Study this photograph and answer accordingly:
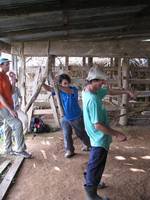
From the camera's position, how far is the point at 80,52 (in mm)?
7652

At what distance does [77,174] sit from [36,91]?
9.70ft

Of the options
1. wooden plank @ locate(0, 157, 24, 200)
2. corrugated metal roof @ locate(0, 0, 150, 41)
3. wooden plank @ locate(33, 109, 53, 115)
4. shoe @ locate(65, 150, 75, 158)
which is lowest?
wooden plank @ locate(0, 157, 24, 200)

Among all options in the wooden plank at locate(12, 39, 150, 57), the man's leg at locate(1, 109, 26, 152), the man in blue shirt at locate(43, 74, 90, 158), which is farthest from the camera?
the wooden plank at locate(12, 39, 150, 57)

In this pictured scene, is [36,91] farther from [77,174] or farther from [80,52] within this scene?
[77,174]

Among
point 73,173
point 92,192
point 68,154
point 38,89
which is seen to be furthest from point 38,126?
point 92,192

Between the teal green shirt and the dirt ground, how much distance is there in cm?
93

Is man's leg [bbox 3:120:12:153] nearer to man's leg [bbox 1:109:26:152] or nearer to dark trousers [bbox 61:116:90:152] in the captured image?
man's leg [bbox 1:109:26:152]

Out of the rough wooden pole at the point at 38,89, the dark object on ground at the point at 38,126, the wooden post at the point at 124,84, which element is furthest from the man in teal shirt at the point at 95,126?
the wooden post at the point at 124,84

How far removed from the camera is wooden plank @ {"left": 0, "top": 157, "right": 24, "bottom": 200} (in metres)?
4.22

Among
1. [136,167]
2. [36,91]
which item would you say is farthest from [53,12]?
[36,91]

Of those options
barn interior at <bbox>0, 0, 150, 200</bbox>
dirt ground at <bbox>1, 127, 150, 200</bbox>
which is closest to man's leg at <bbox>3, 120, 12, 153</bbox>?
barn interior at <bbox>0, 0, 150, 200</bbox>

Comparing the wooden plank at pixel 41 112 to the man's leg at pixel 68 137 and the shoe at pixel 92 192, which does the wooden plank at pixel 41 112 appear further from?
the shoe at pixel 92 192

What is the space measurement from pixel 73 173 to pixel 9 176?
1.02 m

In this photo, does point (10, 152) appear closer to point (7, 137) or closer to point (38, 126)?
point (7, 137)
